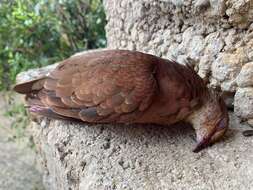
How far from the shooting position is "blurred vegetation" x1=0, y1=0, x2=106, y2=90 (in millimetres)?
2477

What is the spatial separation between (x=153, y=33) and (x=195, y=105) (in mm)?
405

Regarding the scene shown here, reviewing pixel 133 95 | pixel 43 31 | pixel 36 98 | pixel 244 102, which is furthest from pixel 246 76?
pixel 43 31

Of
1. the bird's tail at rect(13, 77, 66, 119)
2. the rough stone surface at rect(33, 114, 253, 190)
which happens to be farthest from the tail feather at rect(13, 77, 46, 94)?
the rough stone surface at rect(33, 114, 253, 190)

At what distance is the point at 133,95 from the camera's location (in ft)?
4.42

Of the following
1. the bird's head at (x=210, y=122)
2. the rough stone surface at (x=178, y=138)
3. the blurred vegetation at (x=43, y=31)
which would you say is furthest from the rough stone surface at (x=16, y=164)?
the bird's head at (x=210, y=122)

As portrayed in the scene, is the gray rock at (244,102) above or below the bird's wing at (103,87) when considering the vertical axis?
below

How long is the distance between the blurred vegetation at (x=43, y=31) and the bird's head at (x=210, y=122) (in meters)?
1.19

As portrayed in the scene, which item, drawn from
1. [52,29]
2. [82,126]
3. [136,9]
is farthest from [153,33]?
[52,29]

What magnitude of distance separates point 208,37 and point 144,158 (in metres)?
0.42

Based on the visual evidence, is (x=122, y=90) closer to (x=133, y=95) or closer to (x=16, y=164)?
(x=133, y=95)

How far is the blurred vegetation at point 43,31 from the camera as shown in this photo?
2.48 meters

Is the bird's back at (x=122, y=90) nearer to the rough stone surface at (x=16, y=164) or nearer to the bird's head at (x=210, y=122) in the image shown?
the bird's head at (x=210, y=122)

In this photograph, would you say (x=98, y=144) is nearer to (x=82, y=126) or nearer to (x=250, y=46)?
(x=82, y=126)

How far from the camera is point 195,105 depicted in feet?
4.76
